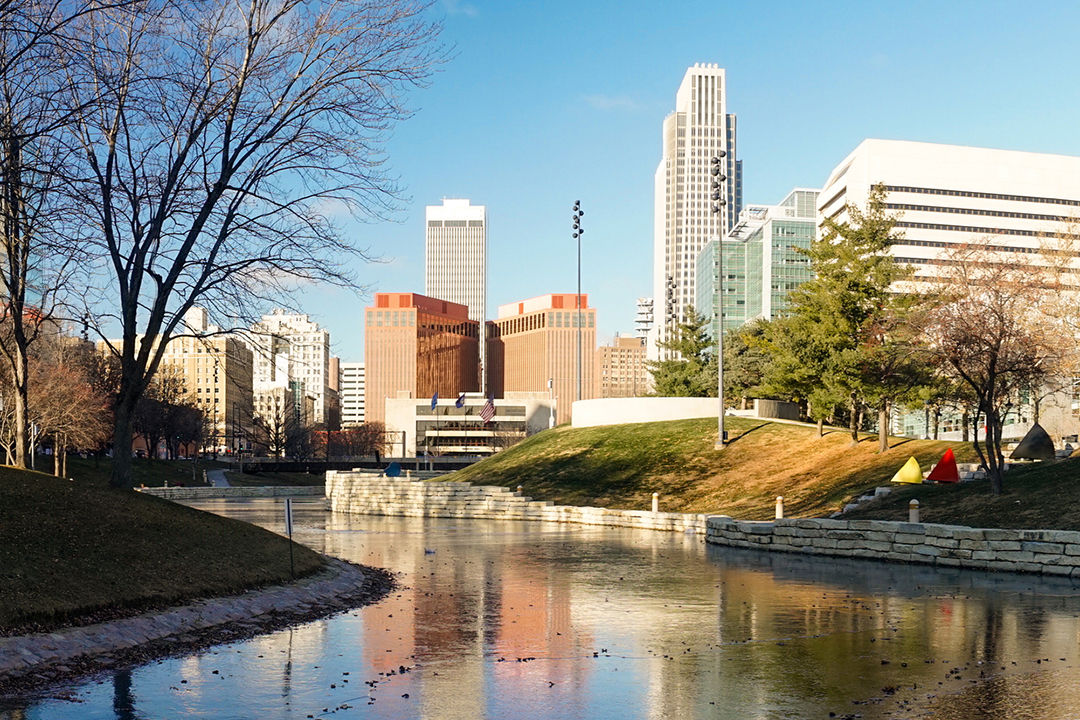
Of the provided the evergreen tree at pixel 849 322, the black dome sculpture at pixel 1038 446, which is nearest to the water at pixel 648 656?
the black dome sculpture at pixel 1038 446

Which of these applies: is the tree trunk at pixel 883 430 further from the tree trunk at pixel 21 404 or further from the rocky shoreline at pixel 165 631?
the tree trunk at pixel 21 404

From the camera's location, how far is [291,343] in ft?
66.8

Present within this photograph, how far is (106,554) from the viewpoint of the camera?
14.4 metres

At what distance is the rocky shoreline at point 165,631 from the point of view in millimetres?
10617

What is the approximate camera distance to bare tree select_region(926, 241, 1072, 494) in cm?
2892

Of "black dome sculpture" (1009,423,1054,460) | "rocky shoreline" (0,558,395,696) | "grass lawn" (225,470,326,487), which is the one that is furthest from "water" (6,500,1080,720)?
"grass lawn" (225,470,326,487)

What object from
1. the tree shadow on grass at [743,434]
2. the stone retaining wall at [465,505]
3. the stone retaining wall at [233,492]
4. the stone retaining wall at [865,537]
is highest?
the tree shadow on grass at [743,434]

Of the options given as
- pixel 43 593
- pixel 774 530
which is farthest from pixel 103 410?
pixel 43 593

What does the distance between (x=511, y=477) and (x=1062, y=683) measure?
4500cm

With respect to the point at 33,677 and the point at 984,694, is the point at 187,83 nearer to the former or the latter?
the point at 33,677

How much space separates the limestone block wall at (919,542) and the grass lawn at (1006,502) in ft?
6.09

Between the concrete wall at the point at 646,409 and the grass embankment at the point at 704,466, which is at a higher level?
the concrete wall at the point at 646,409

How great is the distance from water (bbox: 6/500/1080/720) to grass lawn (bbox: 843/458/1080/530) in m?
3.99

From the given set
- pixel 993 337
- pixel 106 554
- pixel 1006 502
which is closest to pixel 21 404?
pixel 106 554
